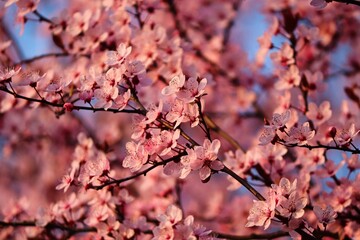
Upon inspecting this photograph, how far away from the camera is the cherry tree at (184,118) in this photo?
7.02 feet

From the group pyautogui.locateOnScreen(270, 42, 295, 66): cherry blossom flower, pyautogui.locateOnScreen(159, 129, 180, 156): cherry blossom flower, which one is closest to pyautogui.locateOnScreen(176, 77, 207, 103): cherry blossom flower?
pyautogui.locateOnScreen(159, 129, 180, 156): cherry blossom flower

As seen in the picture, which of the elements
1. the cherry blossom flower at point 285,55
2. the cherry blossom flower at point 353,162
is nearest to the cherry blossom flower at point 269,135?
the cherry blossom flower at point 353,162

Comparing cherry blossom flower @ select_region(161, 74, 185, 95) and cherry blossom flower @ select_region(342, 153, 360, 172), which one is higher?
cherry blossom flower @ select_region(161, 74, 185, 95)

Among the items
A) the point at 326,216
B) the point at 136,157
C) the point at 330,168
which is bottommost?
the point at 330,168

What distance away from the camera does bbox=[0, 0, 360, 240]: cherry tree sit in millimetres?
2141

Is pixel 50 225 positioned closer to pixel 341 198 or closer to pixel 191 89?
pixel 191 89

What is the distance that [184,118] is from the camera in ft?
7.06

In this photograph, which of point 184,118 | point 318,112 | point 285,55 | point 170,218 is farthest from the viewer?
point 285,55

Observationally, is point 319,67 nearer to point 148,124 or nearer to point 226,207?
point 226,207

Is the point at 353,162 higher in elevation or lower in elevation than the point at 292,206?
lower

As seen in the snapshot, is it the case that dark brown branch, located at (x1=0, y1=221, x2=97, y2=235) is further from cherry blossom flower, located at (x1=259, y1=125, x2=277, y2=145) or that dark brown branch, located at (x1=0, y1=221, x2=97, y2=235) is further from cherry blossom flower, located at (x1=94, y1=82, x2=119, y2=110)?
cherry blossom flower, located at (x1=259, y1=125, x2=277, y2=145)

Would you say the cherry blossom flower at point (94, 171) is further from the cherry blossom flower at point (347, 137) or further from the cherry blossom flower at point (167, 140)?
the cherry blossom flower at point (347, 137)

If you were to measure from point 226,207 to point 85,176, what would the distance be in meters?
2.60

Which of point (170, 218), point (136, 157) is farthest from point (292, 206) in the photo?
point (136, 157)
